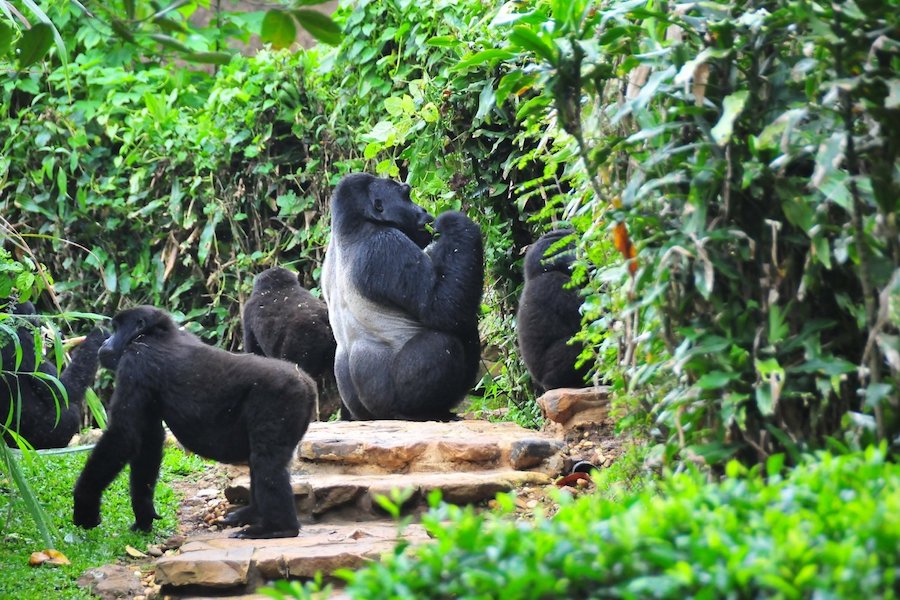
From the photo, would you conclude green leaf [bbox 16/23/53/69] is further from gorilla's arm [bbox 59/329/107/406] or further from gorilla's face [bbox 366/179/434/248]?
gorilla's face [bbox 366/179/434/248]

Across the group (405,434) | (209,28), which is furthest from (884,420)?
(209,28)

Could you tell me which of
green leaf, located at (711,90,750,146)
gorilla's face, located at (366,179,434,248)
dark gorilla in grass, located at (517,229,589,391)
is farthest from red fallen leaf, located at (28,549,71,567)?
green leaf, located at (711,90,750,146)

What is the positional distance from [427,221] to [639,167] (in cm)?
475

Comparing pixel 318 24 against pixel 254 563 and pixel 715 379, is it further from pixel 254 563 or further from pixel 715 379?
pixel 254 563

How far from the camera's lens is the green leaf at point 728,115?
11.4ft

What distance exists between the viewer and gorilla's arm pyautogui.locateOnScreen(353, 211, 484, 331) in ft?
26.6

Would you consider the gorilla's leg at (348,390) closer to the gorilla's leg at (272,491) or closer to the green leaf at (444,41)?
the green leaf at (444,41)

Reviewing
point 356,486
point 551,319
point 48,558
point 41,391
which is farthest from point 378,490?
point 41,391

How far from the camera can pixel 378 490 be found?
614cm

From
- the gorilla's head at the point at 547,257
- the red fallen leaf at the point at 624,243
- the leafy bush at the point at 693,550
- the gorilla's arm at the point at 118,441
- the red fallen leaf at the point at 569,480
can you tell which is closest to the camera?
the leafy bush at the point at 693,550

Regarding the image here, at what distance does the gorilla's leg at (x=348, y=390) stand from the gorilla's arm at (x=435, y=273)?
Answer: 0.75m

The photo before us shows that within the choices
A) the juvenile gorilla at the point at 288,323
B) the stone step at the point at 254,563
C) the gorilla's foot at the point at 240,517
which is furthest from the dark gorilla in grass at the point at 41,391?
the stone step at the point at 254,563

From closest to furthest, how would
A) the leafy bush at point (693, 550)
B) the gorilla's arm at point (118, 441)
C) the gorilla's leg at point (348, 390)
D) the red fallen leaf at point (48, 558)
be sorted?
1. the leafy bush at point (693, 550)
2. the red fallen leaf at point (48, 558)
3. the gorilla's arm at point (118, 441)
4. the gorilla's leg at point (348, 390)

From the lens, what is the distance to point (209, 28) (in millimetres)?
14031
